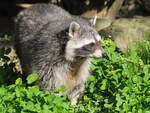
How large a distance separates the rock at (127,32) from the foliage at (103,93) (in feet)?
3.27

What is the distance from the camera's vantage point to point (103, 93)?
4504 mm

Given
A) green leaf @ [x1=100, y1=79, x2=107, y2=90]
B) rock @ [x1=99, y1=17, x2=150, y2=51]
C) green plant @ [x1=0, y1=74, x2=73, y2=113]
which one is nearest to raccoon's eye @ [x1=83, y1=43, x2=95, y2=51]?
green leaf @ [x1=100, y1=79, x2=107, y2=90]

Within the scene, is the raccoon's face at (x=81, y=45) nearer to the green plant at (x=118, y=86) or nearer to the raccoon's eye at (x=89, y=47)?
the raccoon's eye at (x=89, y=47)

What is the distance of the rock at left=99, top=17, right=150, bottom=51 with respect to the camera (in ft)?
18.9

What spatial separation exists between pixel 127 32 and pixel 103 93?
1.77m

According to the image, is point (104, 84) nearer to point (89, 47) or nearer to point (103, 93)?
point (103, 93)

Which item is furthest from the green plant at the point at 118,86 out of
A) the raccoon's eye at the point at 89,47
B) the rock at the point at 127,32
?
the rock at the point at 127,32

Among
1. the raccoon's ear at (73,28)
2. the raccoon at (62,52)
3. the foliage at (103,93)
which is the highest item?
the raccoon's ear at (73,28)

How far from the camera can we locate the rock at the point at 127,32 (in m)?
5.75

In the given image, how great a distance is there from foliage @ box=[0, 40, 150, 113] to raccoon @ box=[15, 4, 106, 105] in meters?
0.20

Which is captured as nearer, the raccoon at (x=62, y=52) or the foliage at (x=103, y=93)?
the foliage at (x=103, y=93)

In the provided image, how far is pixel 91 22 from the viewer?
4582 millimetres

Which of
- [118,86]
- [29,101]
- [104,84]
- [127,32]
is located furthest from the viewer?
[127,32]

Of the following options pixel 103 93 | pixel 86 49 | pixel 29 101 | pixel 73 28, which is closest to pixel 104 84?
pixel 103 93
